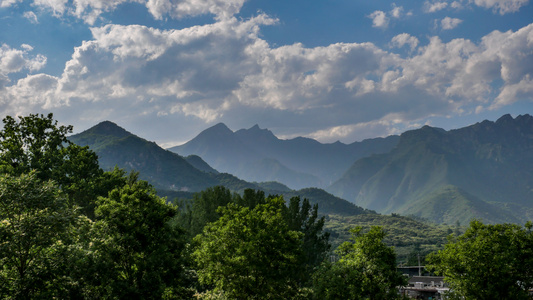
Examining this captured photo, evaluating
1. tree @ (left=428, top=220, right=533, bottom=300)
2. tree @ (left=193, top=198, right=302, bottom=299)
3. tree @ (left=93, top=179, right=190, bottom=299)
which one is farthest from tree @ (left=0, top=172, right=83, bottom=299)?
tree @ (left=428, top=220, right=533, bottom=300)

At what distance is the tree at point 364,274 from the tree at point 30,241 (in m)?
23.9

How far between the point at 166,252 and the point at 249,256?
8.56 m

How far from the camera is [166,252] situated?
29359mm

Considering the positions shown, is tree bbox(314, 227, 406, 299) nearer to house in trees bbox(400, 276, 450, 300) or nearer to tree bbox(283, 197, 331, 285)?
tree bbox(283, 197, 331, 285)

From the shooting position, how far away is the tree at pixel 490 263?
37.3 m

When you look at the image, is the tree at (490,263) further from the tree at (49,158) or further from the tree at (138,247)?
the tree at (49,158)

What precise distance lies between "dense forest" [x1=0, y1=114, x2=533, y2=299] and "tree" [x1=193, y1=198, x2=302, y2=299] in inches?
4.3

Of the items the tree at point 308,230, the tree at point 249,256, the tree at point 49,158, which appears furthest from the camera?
the tree at point 308,230

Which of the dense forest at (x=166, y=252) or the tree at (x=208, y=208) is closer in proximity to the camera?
the dense forest at (x=166, y=252)

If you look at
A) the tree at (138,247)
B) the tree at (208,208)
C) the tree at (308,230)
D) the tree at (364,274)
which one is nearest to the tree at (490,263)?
the tree at (364,274)

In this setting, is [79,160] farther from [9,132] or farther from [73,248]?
[73,248]

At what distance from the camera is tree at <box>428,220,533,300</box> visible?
37.3 metres

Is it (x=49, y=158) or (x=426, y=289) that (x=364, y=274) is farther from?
(x=426, y=289)

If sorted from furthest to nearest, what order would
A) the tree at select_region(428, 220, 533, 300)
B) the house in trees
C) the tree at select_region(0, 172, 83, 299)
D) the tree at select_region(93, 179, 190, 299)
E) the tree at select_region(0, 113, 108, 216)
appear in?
the house in trees → the tree at select_region(0, 113, 108, 216) → the tree at select_region(428, 220, 533, 300) → the tree at select_region(93, 179, 190, 299) → the tree at select_region(0, 172, 83, 299)
